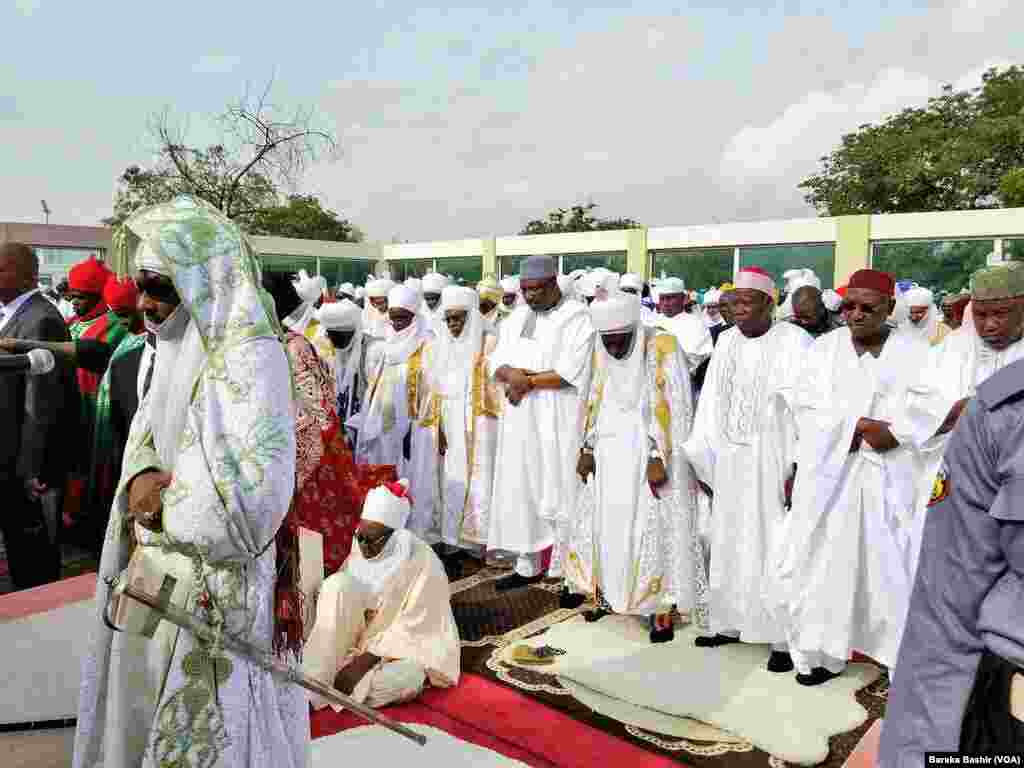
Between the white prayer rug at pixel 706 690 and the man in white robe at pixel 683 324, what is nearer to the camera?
the white prayer rug at pixel 706 690

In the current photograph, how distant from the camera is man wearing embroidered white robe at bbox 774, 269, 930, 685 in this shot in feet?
12.4

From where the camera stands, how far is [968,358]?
146 inches

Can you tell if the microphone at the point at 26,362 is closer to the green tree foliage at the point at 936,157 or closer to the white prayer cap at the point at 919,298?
the white prayer cap at the point at 919,298

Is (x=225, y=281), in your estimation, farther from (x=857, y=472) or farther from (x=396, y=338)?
(x=396, y=338)

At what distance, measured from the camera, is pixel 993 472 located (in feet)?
4.38

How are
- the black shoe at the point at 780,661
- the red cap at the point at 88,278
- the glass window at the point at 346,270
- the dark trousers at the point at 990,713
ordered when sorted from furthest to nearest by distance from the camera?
the glass window at the point at 346,270 < the red cap at the point at 88,278 < the black shoe at the point at 780,661 < the dark trousers at the point at 990,713

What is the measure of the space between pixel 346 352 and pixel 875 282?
399 cm

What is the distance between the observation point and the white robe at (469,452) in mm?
5785

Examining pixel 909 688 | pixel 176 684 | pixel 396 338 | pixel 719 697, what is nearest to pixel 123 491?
pixel 176 684

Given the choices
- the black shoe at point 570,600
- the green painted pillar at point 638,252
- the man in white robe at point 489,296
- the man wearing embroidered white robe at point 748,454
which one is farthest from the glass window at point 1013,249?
the black shoe at point 570,600

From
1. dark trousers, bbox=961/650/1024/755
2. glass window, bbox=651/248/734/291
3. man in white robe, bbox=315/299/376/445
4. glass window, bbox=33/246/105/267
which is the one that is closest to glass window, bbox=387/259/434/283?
glass window, bbox=651/248/734/291

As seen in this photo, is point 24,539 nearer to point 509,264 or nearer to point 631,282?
point 631,282

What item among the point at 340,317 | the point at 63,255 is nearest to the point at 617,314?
the point at 340,317

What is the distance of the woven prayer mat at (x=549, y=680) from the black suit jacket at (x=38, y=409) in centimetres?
240
